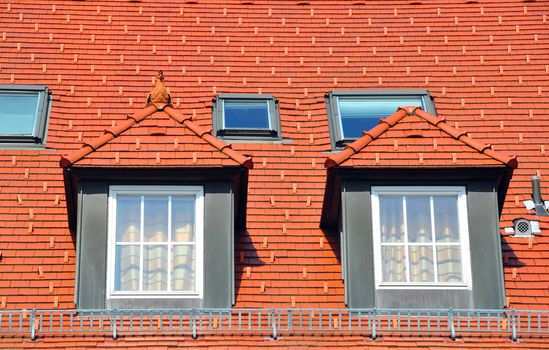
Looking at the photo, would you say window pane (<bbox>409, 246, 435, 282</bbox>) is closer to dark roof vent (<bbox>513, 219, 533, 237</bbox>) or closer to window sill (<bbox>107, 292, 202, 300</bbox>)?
dark roof vent (<bbox>513, 219, 533, 237</bbox>)

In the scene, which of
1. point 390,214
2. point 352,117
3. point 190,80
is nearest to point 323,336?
point 390,214

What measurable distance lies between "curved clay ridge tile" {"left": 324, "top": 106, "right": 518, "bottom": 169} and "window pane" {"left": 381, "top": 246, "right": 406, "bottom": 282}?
58.9 inches

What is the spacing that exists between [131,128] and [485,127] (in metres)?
6.72

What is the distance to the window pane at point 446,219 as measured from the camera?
774 inches

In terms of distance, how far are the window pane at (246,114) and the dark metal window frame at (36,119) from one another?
124 inches

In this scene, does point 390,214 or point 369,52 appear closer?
point 390,214

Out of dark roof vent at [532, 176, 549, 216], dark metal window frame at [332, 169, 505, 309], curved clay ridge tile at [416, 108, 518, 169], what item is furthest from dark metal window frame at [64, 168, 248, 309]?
dark roof vent at [532, 176, 549, 216]

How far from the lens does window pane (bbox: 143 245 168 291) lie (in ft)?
63.3

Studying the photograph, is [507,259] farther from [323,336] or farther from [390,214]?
[323,336]

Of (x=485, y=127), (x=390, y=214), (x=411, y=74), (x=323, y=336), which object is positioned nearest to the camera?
(x=323, y=336)

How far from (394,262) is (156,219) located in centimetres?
356

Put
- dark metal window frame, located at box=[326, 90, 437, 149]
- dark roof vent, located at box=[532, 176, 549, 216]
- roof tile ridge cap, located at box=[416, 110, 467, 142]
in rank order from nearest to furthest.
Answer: roof tile ridge cap, located at box=[416, 110, 467, 142]
dark roof vent, located at box=[532, 176, 549, 216]
dark metal window frame, located at box=[326, 90, 437, 149]

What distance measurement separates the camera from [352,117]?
77.4 ft

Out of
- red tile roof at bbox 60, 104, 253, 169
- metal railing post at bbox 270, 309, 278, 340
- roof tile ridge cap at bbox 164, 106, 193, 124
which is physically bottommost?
metal railing post at bbox 270, 309, 278, 340
